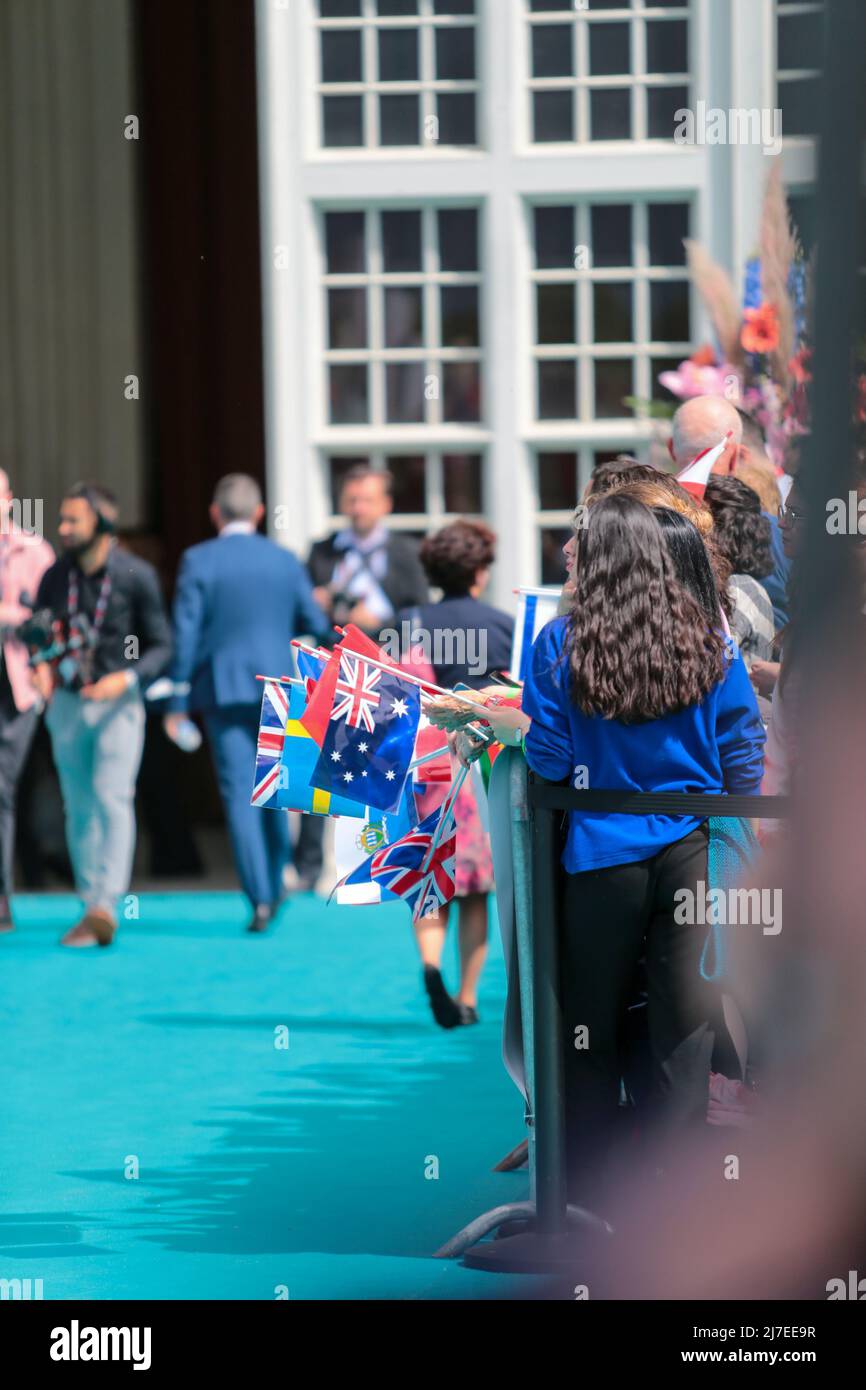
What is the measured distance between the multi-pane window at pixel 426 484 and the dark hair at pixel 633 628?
6.11 metres

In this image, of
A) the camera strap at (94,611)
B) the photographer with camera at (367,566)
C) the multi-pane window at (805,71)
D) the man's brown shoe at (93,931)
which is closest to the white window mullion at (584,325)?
the photographer with camera at (367,566)

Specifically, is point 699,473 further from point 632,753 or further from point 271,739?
point 271,739

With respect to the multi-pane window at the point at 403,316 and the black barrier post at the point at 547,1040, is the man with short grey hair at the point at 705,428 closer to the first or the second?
the black barrier post at the point at 547,1040

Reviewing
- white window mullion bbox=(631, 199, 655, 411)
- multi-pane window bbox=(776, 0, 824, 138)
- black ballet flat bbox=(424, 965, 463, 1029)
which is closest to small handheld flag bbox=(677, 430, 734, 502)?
multi-pane window bbox=(776, 0, 824, 138)

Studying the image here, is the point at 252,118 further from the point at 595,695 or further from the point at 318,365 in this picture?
the point at 595,695

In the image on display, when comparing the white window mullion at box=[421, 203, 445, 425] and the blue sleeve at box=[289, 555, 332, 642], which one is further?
the white window mullion at box=[421, 203, 445, 425]

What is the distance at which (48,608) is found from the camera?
28.7 ft

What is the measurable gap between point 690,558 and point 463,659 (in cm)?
256

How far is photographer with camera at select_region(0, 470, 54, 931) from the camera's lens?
871 cm

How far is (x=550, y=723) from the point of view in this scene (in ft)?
13.8

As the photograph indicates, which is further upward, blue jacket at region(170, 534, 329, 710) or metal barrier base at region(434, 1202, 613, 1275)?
blue jacket at region(170, 534, 329, 710)

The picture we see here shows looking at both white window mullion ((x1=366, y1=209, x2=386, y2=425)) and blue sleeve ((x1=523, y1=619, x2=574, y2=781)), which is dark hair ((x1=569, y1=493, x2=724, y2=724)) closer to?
blue sleeve ((x1=523, y1=619, x2=574, y2=781))

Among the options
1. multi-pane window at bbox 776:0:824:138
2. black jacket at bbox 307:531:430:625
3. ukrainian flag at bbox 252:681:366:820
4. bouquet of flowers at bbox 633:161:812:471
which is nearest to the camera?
multi-pane window at bbox 776:0:824:138

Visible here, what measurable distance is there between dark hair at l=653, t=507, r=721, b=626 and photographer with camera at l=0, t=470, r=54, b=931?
4.89 meters
